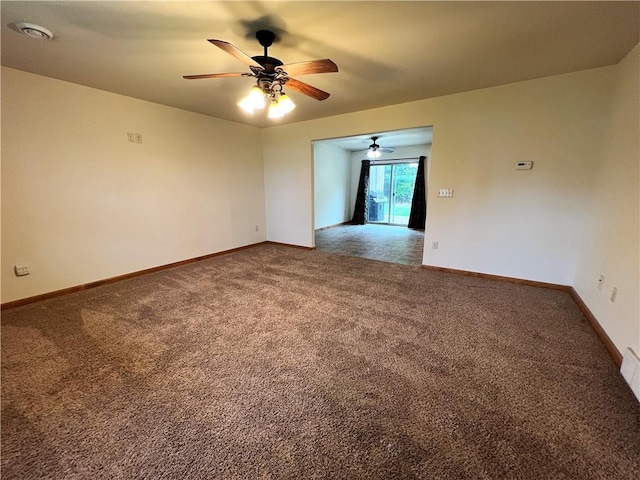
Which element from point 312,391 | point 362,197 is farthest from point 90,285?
point 362,197

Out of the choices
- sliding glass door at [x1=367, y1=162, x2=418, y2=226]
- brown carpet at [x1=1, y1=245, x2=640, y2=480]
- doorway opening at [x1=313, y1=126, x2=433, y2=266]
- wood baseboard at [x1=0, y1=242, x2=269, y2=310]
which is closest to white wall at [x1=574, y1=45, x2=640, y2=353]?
brown carpet at [x1=1, y1=245, x2=640, y2=480]

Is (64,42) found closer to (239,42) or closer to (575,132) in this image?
(239,42)

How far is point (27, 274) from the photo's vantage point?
287cm

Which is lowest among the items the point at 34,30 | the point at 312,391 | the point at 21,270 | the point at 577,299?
the point at 312,391

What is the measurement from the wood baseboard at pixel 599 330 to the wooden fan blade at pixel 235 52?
11.1ft

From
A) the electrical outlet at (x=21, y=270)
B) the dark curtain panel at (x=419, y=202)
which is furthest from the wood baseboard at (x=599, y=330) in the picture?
the electrical outlet at (x=21, y=270)

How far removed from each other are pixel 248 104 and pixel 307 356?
2.12 meters

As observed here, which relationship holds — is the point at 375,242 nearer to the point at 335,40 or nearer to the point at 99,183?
the point at 335,40

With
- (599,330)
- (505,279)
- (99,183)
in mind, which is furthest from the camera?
(505,279)

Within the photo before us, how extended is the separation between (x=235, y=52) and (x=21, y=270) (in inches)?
127

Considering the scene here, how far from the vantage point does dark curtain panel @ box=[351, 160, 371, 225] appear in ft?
27.1

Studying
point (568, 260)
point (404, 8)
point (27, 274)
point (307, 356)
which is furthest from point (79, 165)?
point (568, 260)

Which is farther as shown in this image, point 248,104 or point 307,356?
point 248,104

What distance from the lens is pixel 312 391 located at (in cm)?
167
